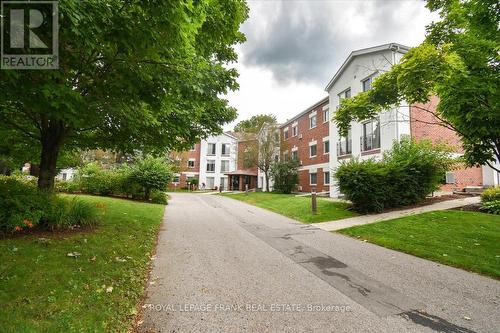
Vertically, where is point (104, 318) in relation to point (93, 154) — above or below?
below

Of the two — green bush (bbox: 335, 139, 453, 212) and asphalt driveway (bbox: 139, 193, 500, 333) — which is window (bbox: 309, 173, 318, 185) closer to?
green bush (bbox: 335, 139, 453, 212)

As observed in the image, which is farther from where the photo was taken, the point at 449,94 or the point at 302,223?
the point at 302,223

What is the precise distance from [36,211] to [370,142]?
1991 cm

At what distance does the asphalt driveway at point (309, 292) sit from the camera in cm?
346

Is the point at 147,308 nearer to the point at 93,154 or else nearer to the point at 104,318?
the point at 104,318

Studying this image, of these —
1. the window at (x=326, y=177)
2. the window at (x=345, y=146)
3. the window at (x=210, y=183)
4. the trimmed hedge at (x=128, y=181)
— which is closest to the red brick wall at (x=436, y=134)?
the window at (x=345, y=146)

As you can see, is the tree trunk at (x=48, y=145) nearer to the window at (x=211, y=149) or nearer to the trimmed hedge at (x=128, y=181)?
the trimmed hedge at (x=128, y=181)

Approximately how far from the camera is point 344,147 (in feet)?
75.5

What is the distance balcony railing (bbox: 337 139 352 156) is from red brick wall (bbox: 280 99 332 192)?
2.33m

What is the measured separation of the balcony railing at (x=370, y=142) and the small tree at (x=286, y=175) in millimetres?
9658

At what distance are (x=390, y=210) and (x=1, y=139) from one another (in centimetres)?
1578

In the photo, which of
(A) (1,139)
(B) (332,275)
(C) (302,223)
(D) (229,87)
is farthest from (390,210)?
(A) (1,139)

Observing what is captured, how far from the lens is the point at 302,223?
11.8 meters

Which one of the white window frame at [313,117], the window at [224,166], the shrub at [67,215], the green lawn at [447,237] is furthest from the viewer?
the window at [224,166]
